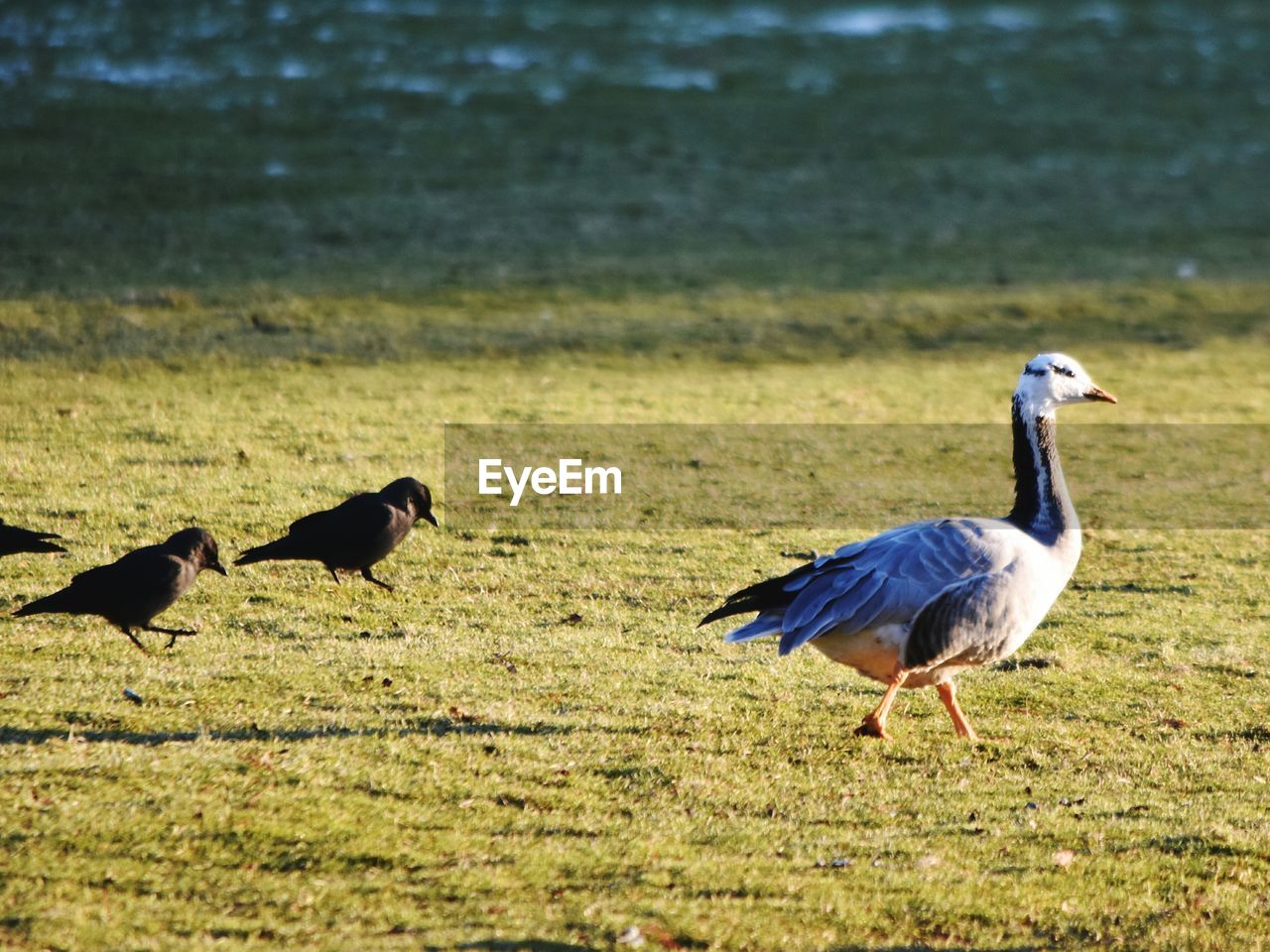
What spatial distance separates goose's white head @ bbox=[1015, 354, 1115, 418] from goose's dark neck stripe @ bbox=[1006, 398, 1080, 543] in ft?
0.19

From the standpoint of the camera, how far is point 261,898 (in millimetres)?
7172

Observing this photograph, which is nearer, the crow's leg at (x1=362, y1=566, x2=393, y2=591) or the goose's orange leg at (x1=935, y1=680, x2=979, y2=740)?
the goose's orange leg at (x1=935, y1=680, x2=979, y2=740)

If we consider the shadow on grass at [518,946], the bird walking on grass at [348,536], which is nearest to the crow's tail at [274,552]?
the bird walking on grass at [348,536]

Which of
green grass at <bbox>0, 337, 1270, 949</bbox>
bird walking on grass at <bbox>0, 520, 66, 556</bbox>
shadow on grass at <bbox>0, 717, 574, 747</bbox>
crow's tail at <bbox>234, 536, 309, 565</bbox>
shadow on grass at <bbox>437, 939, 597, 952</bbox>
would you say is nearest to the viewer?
shadow on grass at <bbox>437, 939, 597, 952</bbox>

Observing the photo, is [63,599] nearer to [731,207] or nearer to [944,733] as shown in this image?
[944,733]

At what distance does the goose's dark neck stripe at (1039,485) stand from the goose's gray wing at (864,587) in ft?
1.62

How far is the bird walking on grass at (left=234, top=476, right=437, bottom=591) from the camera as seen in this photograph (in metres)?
11.9

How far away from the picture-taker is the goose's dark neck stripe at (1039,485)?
32.8ft

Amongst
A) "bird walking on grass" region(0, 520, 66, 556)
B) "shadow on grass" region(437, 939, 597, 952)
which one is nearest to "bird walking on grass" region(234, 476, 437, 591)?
"bird walking on grass" region(0, 520, 66, 556)

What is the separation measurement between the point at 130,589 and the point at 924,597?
531 centimetres

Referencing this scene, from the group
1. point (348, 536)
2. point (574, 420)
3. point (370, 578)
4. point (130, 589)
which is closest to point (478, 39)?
point (574, 420)

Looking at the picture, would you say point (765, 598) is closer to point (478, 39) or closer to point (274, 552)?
point (274, 552)

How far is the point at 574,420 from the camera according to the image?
65.4 ft
